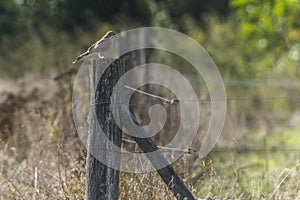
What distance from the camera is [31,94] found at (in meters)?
9.91

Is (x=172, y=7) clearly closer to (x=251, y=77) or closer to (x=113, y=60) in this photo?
(x=251, y=77)

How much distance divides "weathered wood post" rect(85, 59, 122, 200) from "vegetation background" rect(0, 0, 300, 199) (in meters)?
0.64

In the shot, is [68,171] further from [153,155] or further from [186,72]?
[186,72]

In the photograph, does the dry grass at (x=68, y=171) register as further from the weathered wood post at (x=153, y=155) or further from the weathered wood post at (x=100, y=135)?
the weathered wood post at (x=100, y=135)

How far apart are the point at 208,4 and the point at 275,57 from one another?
5892 mm

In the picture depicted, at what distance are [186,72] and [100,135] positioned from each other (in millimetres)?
8433

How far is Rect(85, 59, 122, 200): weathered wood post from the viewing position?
5238 millimetres

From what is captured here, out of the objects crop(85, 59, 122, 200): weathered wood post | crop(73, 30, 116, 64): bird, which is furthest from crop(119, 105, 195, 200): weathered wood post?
crop(73, 30, 116, 64): bird

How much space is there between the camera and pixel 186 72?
1358 centimetres

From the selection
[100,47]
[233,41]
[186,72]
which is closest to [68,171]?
[100,47]

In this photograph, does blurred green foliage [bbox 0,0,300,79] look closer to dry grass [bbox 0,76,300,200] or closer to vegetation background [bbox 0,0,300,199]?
vegetation background [bbox 0,0,300,199]

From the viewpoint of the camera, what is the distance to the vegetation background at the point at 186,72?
6.54m

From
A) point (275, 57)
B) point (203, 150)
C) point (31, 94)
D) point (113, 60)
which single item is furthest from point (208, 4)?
point (113, 60)

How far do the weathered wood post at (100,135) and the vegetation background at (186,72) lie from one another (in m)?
0.64
